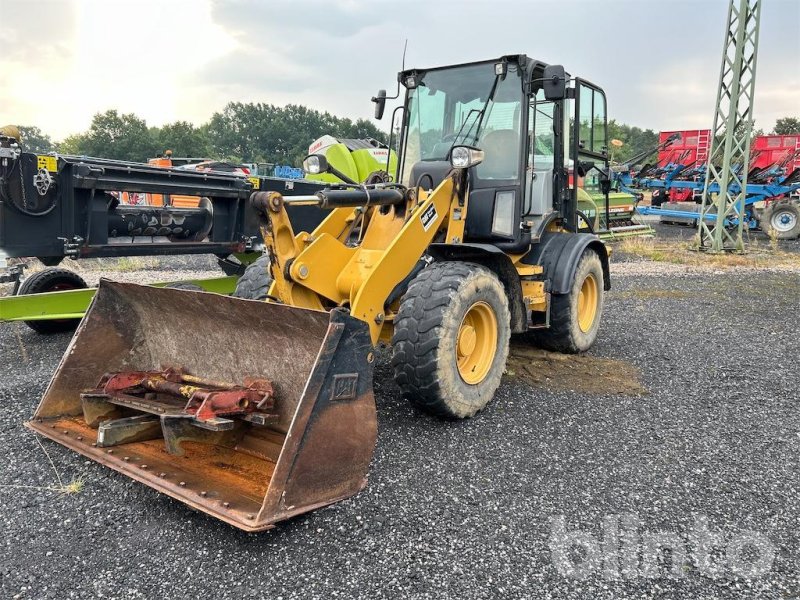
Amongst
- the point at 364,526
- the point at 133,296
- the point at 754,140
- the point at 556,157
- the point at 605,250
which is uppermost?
the point at 754,140

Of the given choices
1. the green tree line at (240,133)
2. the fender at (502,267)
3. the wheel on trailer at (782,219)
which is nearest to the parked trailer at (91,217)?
the fender at (502,267)

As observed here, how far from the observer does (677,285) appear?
10.6 metres

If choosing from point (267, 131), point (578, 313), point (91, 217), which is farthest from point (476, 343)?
point (267, 131)

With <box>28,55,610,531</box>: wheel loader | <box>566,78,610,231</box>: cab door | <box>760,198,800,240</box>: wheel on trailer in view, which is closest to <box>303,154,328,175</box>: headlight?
<box>28,55,610,531</box>: wheel loader

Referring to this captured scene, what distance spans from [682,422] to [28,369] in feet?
17.7

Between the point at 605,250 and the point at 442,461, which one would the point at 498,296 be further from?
the point at 605,250

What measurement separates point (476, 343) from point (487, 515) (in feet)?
5.26

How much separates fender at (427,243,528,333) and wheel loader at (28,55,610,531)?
0.02 meters

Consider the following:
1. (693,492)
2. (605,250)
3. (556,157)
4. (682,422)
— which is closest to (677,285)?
(605,250)

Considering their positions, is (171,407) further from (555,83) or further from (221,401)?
(555,83)

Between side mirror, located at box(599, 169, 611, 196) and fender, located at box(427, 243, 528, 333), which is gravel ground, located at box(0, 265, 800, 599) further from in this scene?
side mirror, located at box(599, 169, 611, 196)

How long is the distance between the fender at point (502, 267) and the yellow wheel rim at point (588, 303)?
143 cm

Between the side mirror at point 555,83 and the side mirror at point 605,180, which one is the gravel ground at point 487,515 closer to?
the side mirror at point 555,83

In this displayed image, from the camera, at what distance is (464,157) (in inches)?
167
